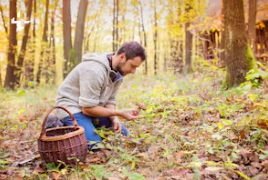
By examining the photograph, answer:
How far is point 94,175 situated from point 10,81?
10.6m

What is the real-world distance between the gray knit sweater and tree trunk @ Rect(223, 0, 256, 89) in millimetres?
2984

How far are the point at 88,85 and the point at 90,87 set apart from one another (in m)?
0.04

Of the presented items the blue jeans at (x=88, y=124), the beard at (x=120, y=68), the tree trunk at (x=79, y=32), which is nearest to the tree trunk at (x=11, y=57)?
the tree trunk at (x=79, y=32)

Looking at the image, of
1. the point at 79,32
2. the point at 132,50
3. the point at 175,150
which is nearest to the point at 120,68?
the point at 132,50

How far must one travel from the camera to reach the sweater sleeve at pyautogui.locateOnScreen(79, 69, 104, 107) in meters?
3.59

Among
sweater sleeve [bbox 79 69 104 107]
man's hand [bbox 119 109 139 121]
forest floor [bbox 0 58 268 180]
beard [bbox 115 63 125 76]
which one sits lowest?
forest floor [bbox 0 58 268 180]

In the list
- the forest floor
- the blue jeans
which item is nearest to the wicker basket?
the forest floor

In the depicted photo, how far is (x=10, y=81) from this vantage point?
39.3 ft

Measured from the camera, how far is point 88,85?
359 centimetres

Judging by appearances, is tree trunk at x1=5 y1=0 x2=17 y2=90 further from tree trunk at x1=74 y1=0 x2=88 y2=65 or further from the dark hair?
the dark hair

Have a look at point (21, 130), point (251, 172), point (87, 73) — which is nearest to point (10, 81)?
point (21, 130)

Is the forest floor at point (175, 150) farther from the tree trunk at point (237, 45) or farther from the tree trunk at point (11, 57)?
the tree trunk at point (11, 57)

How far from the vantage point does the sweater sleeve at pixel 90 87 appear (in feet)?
11.8

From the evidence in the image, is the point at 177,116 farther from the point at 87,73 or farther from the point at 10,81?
the point at 10,81
